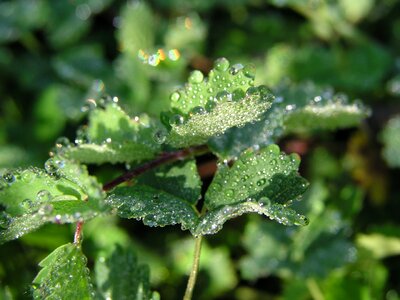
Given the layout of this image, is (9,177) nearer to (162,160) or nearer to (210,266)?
(162,160)

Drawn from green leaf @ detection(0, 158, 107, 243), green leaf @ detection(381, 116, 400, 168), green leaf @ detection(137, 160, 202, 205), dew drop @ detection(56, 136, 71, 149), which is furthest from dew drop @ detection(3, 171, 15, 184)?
green leaf @ detection(381, 116, 400, 168)

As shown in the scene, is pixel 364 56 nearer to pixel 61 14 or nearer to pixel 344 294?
pixel 344 294

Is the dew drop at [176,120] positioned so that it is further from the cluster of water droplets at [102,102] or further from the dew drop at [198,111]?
the cluster of water droplets at [102,102]

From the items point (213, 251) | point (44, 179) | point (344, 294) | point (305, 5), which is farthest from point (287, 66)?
point (44, 179)

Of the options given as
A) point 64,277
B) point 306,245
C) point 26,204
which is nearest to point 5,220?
point 26,204

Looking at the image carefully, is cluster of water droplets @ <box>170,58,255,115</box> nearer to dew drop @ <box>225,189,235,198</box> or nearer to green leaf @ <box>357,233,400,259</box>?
dew drop @ <box>225,189,235,198</box>
